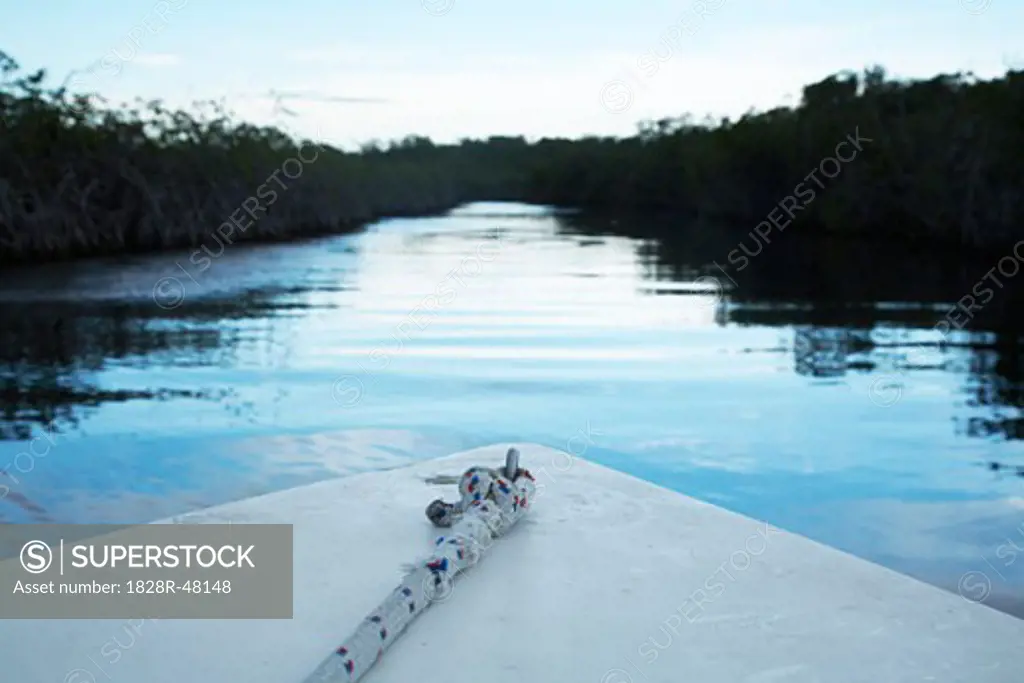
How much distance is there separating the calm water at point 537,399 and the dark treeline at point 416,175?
2.86 meters

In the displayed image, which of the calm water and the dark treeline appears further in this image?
the dark treeline

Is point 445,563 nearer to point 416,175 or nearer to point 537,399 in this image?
point 537,399

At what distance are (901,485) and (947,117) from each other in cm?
1645

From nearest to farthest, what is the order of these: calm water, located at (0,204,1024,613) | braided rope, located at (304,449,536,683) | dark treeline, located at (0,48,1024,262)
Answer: braided rope, located at (304,449,536,683)
calm water, located at (0,204,1024,613)
dark treeline, located at (0,48,1024,262)

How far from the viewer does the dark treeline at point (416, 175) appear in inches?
462

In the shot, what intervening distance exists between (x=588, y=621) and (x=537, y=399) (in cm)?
293

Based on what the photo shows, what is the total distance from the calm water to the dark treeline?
286cm

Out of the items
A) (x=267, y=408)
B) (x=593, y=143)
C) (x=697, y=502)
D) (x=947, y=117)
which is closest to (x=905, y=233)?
(x=947, y=117)

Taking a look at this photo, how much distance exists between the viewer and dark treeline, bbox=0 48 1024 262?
11.7 metres

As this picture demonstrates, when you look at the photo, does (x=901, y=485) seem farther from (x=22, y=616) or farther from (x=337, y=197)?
(x=337, y=197)

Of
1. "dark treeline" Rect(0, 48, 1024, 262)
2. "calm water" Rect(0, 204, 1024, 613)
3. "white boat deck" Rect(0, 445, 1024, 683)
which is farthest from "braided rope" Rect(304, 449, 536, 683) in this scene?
"dark treeline" Rect(0, 48, 1024, 262)

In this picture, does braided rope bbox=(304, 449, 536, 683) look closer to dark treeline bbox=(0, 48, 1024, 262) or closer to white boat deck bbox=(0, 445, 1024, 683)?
white boat deck bbox=(0, 445, 1024, 683)

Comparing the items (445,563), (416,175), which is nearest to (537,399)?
(445,563)

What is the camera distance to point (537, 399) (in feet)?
15.4
